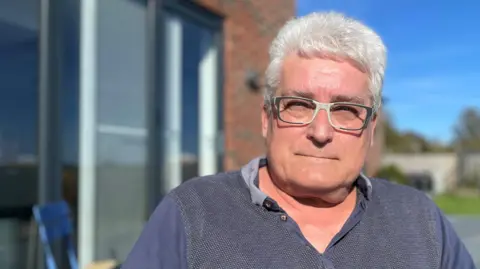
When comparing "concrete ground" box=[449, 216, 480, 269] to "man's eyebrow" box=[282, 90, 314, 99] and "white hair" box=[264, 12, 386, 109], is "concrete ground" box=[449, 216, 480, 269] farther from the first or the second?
"man's eyebrow" box=[282, 90, 314, 99]

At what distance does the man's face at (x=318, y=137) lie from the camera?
1469 millimetres

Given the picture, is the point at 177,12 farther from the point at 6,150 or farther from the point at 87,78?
the point at 6,150

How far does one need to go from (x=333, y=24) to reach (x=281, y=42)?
16 cm

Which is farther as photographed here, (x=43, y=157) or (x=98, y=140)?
(x=98, y=140)

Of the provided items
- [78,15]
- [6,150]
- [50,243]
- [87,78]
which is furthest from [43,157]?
[78,15]

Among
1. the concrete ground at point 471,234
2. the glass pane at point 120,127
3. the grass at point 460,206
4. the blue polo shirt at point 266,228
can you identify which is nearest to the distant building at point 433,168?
the grass at point 460,206

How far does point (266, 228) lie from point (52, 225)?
227 cm

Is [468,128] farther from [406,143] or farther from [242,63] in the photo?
[242,63]

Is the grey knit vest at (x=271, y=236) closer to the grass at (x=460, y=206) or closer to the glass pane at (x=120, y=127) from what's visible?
the glass pane at (x=120, y=127)

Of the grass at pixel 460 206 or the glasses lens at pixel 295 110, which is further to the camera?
the grass at pixel 460 206

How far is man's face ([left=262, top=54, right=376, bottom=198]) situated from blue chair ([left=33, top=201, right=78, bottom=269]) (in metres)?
2.14

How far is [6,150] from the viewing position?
10.6 ft

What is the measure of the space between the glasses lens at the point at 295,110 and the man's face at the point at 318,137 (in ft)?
0.06

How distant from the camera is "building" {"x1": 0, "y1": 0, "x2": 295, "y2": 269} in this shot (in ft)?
11.0
